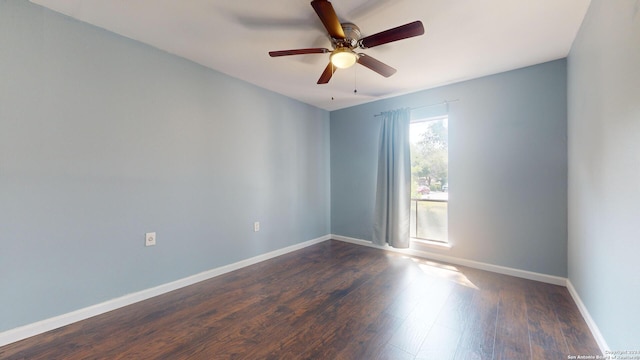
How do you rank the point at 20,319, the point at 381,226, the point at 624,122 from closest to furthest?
the point at 624,122 < the point at 20,319 < the point at 381,226

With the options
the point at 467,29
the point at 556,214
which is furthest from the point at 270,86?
the point at 556,214

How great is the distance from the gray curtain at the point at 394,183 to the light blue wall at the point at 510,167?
14.2 inches

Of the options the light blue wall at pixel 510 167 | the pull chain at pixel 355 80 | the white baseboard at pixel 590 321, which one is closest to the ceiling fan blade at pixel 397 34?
the pull chain at pixel 355 80

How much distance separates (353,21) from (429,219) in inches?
107

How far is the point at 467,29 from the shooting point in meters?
1.97

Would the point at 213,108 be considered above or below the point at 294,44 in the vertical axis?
below

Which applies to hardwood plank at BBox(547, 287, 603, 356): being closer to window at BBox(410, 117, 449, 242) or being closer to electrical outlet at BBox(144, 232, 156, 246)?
window at BBox(410, 117, 449, 242)

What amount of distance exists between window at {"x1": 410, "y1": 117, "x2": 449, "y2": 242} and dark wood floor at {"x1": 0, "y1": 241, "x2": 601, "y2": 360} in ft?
2.60

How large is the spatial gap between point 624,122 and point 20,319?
394cm

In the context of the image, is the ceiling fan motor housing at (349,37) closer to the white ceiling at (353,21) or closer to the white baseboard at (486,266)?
the white ceiling at (353,21)

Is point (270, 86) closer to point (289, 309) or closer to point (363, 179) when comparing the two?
point (363, 179)

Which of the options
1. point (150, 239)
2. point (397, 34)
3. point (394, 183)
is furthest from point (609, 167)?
point (150, 239)

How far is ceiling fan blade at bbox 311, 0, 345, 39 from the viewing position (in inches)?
56.1

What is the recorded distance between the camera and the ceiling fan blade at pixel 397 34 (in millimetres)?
1543
